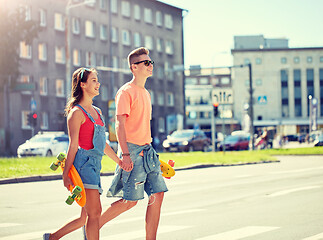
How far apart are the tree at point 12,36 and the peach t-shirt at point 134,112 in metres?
→ 37.7

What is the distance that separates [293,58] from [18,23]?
7819 cm

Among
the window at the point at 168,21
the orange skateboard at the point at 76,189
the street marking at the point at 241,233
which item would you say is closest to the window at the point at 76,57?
Result: the window at the point at 168,21

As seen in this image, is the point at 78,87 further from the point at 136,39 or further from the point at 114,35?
the point at 136,39

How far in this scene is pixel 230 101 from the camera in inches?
1411

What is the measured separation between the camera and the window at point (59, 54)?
5897 cm

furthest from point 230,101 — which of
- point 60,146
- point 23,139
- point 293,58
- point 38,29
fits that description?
point 293,58

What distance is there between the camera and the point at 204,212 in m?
10.7

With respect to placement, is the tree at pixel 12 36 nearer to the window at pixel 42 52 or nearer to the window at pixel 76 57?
the window at pixel 42 52

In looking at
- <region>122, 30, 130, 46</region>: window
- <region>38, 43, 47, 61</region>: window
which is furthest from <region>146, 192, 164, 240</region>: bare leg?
<region>122, 30, 130, 46</region>: window

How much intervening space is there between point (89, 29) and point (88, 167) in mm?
59176

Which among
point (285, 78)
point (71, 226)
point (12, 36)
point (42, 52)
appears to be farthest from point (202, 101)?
point (71, 226)

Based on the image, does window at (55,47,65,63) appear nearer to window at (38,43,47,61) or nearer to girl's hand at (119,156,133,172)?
window at (38,43,47,61)

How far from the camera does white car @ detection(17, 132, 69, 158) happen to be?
123 feet

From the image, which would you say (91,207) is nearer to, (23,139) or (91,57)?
(23,139)
